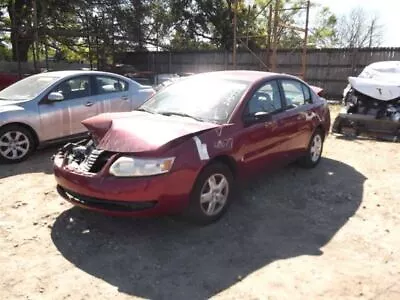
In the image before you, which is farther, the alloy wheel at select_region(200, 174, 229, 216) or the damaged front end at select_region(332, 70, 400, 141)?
the damaged front end at select_region(332, 70, 400, 141)

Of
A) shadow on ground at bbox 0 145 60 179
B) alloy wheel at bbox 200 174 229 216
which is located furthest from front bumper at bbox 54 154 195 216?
shadow on ground at bbox 0 145 60 179

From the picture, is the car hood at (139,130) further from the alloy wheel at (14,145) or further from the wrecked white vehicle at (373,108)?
the wrecked white vehicle at (373,108)

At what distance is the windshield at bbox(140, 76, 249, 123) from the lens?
468 centimetres

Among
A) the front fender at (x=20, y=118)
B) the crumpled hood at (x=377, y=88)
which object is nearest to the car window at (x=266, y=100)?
the front fender at (x=20, y=118)

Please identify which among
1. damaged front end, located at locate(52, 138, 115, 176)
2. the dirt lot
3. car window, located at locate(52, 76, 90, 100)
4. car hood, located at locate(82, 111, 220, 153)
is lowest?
the dirt lot

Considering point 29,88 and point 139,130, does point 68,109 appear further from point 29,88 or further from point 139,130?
point 139,130

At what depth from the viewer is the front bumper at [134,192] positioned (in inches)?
151

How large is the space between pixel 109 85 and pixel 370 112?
5.64 m

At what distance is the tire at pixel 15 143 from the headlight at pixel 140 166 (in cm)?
356

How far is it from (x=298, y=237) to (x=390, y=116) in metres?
5.86

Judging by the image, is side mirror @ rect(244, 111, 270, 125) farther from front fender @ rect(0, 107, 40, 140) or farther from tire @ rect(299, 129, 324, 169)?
front fender @ rect(0, 107, 40, 140)

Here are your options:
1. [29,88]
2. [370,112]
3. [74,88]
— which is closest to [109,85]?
[74,88]

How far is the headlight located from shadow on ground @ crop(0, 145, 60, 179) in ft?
9.17

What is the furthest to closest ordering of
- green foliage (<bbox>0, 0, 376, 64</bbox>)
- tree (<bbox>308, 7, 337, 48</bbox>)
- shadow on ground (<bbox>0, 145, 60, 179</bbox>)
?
tree (<bbox>308, 7, 337, 48</bbox>) → green foliage (<bbox>0, 0, 376, 64</bbox>) → shadow on ground (<bbox>0, 145, 60, 179</bbox>)
